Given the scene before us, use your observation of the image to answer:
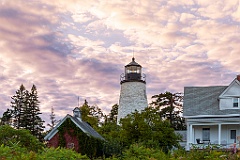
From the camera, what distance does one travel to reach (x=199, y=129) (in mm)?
35406

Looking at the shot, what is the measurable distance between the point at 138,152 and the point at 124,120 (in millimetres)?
23656

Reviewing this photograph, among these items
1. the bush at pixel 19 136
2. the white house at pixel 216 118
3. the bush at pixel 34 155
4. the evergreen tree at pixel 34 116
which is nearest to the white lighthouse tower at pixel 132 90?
the white house at pixel 216 118

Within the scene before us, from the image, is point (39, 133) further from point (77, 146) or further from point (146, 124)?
point (146, 124)

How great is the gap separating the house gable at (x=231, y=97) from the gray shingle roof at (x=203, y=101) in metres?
0.45

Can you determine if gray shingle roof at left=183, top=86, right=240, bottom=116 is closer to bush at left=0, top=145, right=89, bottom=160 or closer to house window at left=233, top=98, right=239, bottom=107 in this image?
house window at left=233, top=98, right=239, bottom=107

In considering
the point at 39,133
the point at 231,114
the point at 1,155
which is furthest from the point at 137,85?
the point at 1,155

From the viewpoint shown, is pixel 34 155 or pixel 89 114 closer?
pixel 34 155

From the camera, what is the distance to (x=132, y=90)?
152ft

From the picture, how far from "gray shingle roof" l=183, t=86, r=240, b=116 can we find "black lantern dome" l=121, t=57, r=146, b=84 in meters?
8.87

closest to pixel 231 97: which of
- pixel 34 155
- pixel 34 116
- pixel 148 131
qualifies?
pixel 148 131

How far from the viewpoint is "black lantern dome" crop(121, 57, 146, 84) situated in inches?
1816

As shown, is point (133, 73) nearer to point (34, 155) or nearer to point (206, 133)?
point (206, 133)

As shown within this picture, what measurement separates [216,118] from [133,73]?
47.1 feet

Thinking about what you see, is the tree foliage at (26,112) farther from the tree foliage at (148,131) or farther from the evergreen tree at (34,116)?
the tree foliage at (148,131)
